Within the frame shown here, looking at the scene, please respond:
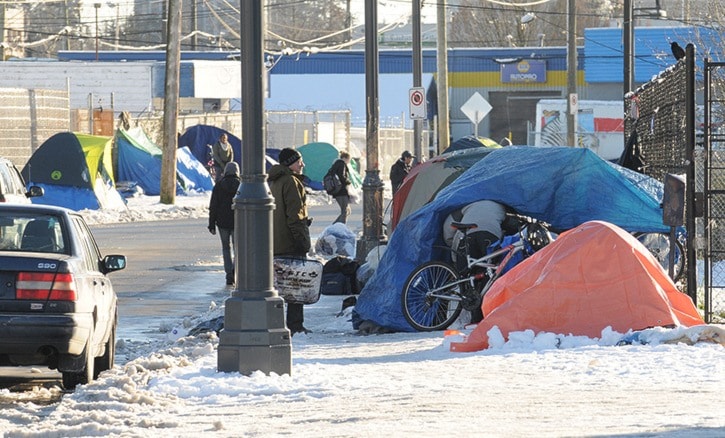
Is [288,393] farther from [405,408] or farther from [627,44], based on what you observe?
[627,44]

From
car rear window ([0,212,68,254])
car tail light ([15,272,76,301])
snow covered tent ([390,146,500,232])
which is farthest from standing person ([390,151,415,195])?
car tail light ([15,272,76,301])

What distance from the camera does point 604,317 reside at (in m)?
11.8

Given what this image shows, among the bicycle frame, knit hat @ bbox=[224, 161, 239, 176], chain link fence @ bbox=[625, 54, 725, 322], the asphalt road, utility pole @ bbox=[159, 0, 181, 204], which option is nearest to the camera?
chain link fence @ bbox=[625, 54, 725, 322]

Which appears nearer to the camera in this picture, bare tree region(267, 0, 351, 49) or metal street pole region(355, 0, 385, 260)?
metal street pole region(355, 0, 385, 260)

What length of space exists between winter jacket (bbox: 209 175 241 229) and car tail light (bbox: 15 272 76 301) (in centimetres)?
910

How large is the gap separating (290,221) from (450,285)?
165cm

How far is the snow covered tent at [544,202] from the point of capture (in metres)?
14.6

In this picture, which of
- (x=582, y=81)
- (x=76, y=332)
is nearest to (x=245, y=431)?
(x=76, y=332)

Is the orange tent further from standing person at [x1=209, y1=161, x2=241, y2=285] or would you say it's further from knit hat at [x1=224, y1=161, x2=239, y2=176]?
standing person at [x1=209, y1=161, x2=241, y2=285]

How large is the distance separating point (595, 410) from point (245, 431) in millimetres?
1994

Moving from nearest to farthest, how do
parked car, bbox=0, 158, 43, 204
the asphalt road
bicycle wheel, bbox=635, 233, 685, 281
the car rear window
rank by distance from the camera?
the car rear window, the asphalt road, bicycle wheel, bbox=635, 233, 685, 281, parked car, bbox=0, 158, 43, 204

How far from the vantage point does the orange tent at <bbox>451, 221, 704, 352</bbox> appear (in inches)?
464

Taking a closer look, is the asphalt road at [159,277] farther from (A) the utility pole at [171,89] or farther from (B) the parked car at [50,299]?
(A) the utility pole at [171,89]

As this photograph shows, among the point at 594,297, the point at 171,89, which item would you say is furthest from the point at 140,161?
the point at 594,297
